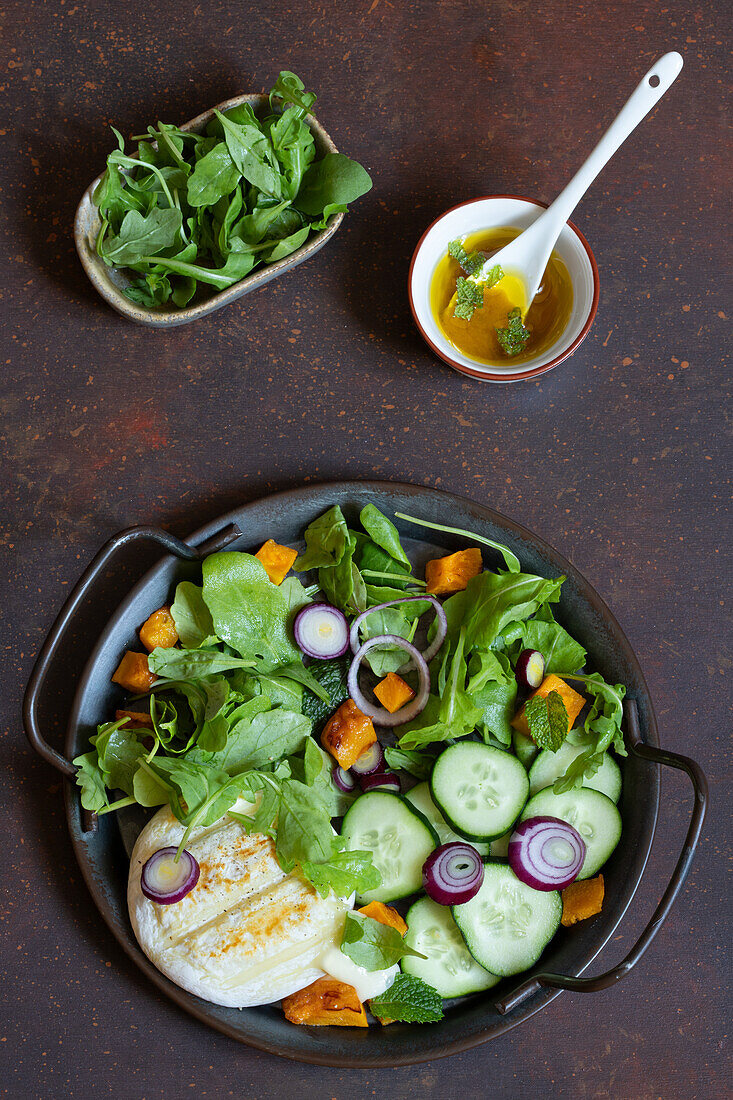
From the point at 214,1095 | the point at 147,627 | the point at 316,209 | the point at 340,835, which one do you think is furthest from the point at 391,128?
the point at 214,1095

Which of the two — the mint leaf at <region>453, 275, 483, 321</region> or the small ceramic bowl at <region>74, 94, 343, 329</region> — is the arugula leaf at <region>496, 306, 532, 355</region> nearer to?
the mint leaf at <region>453, 275, 483, 321</region>

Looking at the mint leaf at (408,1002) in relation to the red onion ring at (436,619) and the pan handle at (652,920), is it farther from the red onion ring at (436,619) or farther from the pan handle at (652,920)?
the red onion ring at (436,619)

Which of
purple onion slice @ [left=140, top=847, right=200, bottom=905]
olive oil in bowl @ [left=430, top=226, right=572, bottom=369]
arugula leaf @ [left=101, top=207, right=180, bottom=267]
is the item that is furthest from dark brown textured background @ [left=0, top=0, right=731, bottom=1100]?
purple onion slice @ [left=140, top=847, right=200, bottom=905]

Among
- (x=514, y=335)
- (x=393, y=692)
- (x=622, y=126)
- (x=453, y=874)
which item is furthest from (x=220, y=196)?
(x=453, y=874)

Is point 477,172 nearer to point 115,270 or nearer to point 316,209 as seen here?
point 316,209

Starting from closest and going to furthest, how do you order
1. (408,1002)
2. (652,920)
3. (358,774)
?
(652,920), (408,1002), (358,774)

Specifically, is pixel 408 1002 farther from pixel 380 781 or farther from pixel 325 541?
pixel 325 541
